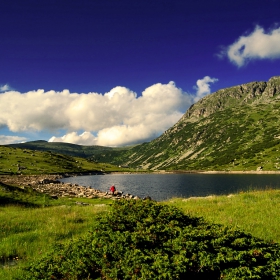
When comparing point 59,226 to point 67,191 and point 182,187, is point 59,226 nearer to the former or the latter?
point 67,191

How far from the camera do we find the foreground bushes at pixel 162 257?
17.0 ft

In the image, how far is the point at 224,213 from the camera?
17344mm

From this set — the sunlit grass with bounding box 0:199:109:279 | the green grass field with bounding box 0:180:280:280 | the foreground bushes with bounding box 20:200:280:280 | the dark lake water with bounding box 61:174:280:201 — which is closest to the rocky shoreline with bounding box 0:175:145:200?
the dark lake water with bounding box 61:174:280:201

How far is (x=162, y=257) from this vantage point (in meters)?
5.41

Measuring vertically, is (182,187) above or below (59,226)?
below

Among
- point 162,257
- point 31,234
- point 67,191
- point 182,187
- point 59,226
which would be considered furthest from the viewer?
point 182,187

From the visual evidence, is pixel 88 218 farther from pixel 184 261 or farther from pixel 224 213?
pixel 184 261

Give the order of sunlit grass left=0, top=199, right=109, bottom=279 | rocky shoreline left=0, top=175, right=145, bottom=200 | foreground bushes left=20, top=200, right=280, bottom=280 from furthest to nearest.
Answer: rocky shoreline left=0, top=175, right=145, bottom=200 → sunlit grass left=0, top=199, right=109, bottom=279 → foreground bushes left=20, top=200, right=280, bottom=280

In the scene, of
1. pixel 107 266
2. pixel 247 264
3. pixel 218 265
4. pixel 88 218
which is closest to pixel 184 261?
pixel 218 265

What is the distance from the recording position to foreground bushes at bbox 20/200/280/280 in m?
5.20

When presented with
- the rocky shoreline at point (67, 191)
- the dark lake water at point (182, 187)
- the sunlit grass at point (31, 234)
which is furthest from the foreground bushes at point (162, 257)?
the dark lake water at point (182, 187)

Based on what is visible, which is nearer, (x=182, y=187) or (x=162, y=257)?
(x=162, y=257)

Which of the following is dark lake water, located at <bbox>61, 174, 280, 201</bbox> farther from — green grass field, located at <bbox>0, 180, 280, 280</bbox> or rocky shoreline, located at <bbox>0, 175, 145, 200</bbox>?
green grass field, located at <bbox>0, 180, 280, 280</bbox>

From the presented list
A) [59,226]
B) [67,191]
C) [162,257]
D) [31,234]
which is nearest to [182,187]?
[67,191]
